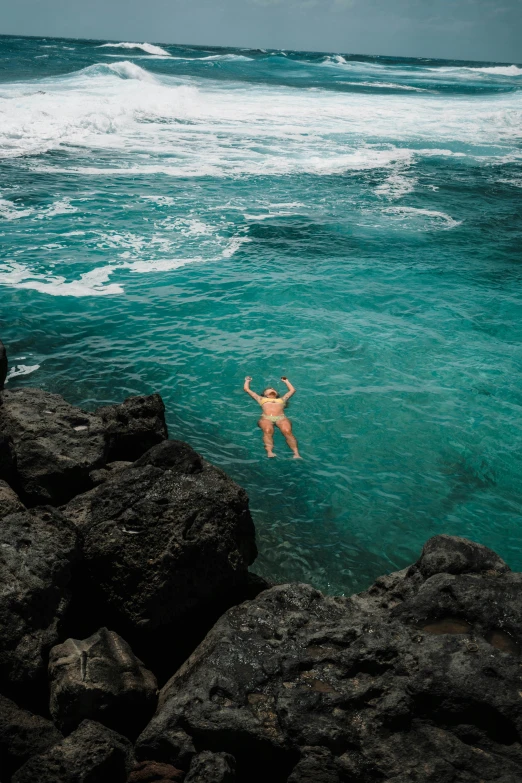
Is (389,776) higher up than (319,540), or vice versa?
(389,776)

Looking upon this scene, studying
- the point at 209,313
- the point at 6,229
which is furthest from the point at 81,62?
the point at 209,313

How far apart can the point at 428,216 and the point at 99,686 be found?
18.6m

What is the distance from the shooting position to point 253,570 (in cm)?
784

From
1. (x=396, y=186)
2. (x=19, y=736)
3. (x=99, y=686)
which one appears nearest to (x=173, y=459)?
(x=99, y=686)

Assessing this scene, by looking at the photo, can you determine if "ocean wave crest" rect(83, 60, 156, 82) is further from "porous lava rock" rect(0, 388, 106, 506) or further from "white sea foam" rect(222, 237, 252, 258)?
"porous lava rock" rect(0, 388, 106, 506)

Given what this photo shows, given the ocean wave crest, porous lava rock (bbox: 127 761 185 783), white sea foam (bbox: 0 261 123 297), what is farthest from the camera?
the ocean wave crest

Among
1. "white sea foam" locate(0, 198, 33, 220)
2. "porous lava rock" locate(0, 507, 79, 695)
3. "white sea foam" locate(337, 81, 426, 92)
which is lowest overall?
"porous lava rock" locate(0, 507, 79, 695)

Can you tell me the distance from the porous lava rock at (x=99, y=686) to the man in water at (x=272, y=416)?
497 centimetres

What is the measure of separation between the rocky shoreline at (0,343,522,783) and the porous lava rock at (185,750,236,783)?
1cm

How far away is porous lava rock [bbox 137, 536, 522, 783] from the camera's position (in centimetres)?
445

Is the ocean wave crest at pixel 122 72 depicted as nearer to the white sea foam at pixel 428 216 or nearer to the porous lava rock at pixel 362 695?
the white sea foam at pixel 428 216

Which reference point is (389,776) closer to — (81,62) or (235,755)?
(235,755)

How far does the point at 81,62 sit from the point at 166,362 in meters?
63.1

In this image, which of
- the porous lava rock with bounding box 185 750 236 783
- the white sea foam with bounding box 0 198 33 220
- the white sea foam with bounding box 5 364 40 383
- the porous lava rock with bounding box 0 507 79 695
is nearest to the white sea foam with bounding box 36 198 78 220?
the white sea foam with bounding box 0 198 33 220
